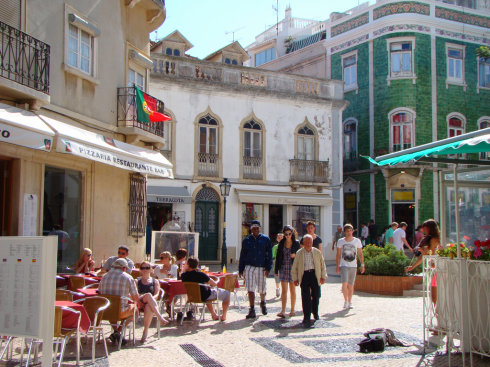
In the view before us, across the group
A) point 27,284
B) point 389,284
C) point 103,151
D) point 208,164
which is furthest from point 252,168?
point 27,284

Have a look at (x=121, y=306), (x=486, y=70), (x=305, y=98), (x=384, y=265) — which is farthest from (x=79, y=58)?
(x=486, y=70)

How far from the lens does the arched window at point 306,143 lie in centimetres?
2588

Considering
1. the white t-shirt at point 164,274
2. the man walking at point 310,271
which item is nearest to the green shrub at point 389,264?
the man walking at point 310,271

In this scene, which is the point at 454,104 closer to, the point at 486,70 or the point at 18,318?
the point at 486,70

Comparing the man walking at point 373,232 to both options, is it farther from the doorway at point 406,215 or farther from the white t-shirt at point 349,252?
the white t-shirt at point 349,252

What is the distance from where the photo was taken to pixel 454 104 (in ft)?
96.6

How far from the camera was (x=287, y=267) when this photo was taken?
10.6m

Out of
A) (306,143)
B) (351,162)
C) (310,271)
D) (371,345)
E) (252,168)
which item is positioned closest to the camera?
(371,345)

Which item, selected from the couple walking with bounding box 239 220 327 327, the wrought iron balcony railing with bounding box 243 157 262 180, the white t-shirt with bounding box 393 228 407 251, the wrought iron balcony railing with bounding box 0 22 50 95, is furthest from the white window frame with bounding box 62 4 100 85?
the wrought iron balcony railing with bounding box 243 157 262 180

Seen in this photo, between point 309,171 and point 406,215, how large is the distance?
6257mm

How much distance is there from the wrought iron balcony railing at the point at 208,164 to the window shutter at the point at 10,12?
13527 millimetres

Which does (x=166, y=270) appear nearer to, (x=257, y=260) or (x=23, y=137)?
(x=257, y=260)

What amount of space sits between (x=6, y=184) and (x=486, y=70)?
27.2 m

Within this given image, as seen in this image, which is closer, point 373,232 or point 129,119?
point 129,119
